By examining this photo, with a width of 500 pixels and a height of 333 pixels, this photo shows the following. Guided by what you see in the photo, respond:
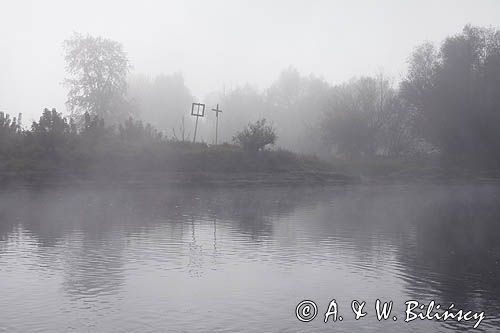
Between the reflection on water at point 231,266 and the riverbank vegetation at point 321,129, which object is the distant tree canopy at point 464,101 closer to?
the riverbank vegetation at point 321,129

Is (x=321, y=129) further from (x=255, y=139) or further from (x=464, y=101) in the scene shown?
(x=255, y=139)

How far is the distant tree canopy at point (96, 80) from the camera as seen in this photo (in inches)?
2675

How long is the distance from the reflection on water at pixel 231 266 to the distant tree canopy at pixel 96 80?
44457mm

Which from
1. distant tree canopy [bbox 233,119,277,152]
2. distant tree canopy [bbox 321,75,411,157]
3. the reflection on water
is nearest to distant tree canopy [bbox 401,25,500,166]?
distant tree canopy [bbox 321,75,411,157]

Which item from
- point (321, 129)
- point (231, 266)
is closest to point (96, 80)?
point (321, 129)

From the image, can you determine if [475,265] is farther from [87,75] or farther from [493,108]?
[87,75]

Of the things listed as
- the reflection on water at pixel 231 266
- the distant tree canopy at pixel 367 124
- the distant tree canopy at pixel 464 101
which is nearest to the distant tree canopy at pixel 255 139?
the distant tree canopy at pixel 367 124

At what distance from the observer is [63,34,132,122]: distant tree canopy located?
67938 mm

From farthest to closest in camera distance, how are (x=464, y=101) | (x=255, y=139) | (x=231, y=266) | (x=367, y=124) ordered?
(x=367, y=124) < (x=464, y=101) < (x=255, y=139) < (x=231, y=266)

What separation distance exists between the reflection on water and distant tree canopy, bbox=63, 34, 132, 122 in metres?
44.5

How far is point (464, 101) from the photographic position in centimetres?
5994

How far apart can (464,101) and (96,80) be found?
39.0 m

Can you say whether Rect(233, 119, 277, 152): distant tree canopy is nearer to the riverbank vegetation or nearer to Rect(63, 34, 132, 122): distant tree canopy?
the riverbank vegetation

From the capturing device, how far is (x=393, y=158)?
211ft
